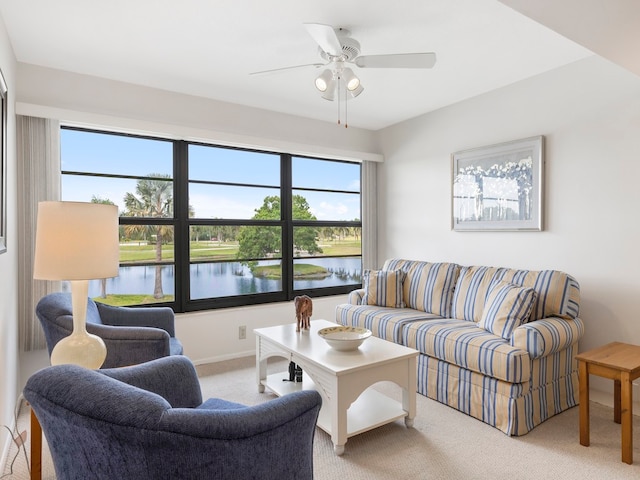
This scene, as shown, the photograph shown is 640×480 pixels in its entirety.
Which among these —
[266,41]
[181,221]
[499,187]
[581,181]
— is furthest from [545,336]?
[181,221]

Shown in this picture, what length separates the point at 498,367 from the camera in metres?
2.44

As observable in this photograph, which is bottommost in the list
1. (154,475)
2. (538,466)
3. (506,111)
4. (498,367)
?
(538,466)

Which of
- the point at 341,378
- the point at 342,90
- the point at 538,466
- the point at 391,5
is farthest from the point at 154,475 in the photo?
the point at 342,90

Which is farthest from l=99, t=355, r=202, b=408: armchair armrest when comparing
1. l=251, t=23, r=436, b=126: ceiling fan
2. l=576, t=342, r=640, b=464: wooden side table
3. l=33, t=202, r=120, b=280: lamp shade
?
l=576, t=342, r=640, b=464: wooden side table

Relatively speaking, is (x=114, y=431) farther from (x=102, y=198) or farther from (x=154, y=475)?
(x=102, y=198)

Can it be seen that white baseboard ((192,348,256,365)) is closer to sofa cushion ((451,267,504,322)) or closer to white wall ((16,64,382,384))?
white wall ((16,64,382,384))

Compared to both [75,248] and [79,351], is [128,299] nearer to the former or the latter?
[79,351]

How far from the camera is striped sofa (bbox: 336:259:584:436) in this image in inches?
96.0

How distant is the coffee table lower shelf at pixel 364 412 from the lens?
7.63 ft

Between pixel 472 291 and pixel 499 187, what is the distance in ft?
3.31

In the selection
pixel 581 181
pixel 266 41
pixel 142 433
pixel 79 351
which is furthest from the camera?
pixel 581 181

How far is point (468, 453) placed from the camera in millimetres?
2211

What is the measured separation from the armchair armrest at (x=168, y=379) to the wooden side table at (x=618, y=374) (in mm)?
2139

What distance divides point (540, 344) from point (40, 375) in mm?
2530
